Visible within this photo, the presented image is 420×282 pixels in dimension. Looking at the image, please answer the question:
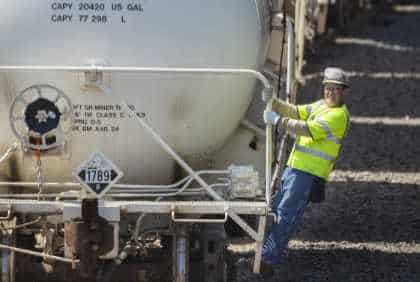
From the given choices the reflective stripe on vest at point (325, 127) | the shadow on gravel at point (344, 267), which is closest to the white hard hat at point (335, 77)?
the reflective stripe on vest at point (325, 127)

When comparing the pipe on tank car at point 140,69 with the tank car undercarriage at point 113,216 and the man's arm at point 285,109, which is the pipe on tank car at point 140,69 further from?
the man's arm at point 285,109

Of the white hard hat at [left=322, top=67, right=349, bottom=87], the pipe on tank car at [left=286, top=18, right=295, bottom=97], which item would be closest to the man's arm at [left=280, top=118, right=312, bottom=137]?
the pipe on tank car at [left=286, top=18, right=295, bottom=97]

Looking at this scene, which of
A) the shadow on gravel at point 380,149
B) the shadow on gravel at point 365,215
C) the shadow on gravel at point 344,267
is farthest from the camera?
the shadow on gravel at point 380,149

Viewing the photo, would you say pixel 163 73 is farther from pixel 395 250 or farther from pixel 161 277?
pixel 395 250

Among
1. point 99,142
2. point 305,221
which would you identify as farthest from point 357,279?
point 99,142

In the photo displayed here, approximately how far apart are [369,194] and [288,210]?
313cm

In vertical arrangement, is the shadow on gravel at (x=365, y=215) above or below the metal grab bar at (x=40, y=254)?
below

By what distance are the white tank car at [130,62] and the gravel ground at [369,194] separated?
1884mm

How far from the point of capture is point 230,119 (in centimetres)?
811

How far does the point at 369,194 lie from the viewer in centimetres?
1223

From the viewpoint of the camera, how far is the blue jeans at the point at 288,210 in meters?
9.25

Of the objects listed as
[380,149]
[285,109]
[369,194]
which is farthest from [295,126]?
[380,149]

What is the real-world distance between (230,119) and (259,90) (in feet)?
1.97

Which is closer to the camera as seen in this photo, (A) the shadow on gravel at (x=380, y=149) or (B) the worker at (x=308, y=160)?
(B) the worker at (x=308, y=160)
